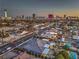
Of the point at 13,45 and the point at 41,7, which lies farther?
the point at 41,7

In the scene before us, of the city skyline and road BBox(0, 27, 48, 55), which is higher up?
the city skyline

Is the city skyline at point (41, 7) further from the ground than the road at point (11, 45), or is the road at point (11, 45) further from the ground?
the city skyline at point (41, 7)

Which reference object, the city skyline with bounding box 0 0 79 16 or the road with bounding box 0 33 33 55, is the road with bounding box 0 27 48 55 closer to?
the road with bounding box 0 33 33 55

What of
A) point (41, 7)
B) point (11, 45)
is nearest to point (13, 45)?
point (11, 45)

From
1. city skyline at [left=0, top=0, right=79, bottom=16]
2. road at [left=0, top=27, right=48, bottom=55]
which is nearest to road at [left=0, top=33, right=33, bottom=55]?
road at [left=0, top=27, right=48, bottom=55]

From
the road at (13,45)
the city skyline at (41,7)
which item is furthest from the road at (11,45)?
the city skyline at (41,7)

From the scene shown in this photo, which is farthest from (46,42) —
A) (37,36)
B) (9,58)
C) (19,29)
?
(9,58)

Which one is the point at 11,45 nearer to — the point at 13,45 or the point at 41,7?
the point at 13,45

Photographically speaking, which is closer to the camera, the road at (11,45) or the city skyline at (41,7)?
the road at (11,45)

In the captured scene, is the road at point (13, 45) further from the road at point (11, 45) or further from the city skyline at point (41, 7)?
the city skyline at point (41, 7)
